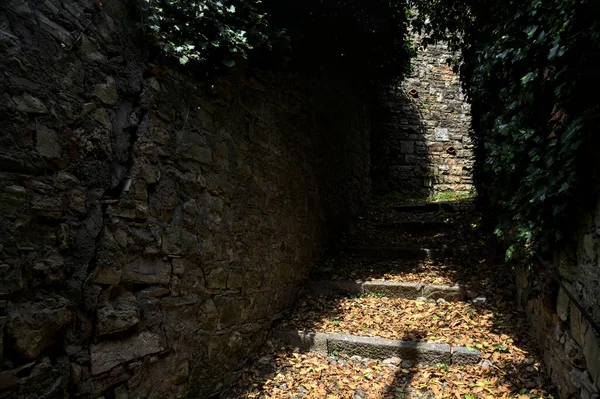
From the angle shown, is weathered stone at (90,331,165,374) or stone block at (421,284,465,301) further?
stone block at (421,284,465,301)

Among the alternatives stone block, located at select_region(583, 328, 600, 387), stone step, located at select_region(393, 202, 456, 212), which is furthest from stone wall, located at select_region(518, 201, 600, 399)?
stone step, located at select_region(393, 202, 456, 212)

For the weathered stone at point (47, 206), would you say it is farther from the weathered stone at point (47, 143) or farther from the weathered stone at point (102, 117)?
the weathered stone at point (102, 117)

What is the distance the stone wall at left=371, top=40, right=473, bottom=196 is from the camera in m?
7.81

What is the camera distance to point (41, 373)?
1.45 meters

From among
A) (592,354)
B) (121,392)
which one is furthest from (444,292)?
(121,392)

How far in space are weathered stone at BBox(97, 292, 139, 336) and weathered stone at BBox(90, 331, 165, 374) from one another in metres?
0.07

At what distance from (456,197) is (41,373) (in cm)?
713

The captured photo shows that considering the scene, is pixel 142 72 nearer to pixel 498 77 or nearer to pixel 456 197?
pixel 498 77

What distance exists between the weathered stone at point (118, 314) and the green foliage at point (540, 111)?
224 cm

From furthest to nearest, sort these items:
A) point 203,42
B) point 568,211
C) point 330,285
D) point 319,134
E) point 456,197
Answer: point 456,197 < point 319,134 < point 330,285 < point 203,42 < point 568,211

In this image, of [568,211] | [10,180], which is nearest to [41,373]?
[10,180]

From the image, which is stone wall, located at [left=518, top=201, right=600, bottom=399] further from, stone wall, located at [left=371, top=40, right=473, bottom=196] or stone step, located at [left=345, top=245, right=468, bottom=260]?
stone wall, located at [left=371, top=40, right=473, bottom=196]

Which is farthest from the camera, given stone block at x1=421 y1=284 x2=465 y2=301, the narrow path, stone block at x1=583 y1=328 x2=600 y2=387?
stone block at x1=421 y1=284 x2=465 y2=301

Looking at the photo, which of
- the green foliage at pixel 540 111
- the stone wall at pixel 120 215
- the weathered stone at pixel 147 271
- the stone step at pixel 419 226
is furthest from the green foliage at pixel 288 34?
the stone step at pixel 419 226
